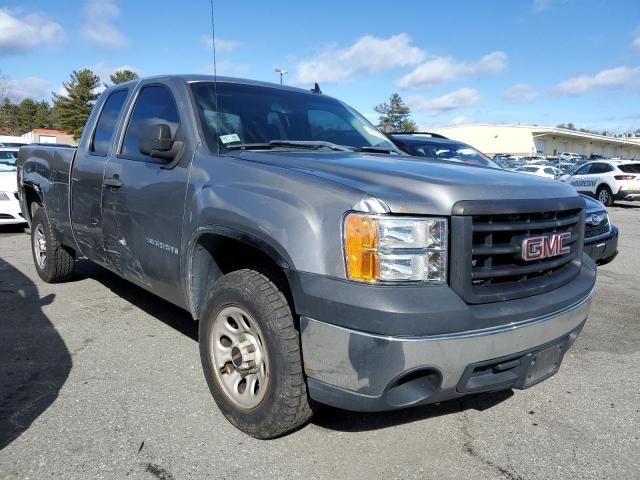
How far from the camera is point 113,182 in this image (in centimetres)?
395

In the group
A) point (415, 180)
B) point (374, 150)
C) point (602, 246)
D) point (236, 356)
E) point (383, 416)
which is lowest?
point (383, 416)

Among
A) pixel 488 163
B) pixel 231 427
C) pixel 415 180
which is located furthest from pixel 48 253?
pixel 488 163

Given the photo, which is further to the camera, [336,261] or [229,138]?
[229,138]

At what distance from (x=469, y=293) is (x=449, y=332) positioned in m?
0.20

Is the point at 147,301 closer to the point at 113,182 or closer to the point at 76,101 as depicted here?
the point at 113,182

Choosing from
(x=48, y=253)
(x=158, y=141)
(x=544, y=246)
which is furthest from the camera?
(x=48, y=253)

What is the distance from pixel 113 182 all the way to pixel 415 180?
2402 mm

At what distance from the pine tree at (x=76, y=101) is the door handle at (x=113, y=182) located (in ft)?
226

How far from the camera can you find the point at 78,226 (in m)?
4.65

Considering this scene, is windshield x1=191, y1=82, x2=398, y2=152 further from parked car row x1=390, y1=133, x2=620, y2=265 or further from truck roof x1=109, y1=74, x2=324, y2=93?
parked car row x1=390, y1=133, x2=620, y2=265

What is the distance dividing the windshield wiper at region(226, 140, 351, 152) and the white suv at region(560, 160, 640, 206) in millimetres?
17879

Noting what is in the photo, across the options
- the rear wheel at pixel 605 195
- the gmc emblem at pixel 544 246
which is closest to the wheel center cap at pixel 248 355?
the gmc emblem at pixel 544 246

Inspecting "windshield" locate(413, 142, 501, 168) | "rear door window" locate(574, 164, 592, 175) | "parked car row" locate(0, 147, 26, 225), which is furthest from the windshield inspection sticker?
"rear door window" locate(574, 164, 592, 175)

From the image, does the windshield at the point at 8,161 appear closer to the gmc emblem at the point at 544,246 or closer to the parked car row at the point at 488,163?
the parked car row at the point at 488,163
